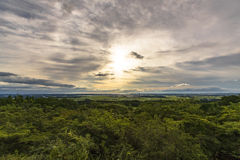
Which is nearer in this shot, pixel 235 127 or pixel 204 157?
pixel 204 157

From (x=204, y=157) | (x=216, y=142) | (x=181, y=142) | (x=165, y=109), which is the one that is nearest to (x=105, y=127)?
(x=181, y=142)

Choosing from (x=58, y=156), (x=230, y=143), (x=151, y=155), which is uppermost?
(x=58, y=156)

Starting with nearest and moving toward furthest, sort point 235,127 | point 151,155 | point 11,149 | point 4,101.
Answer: point 151,155
point 235,127
point 11,149
point 4,101

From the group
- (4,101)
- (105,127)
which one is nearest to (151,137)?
(105,127)

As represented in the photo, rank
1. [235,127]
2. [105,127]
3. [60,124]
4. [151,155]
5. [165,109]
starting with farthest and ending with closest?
[165,109], [60,124], [235,127], [105,127], [151,155]

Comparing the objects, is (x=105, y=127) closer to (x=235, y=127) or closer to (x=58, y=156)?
(x=58, y=156)

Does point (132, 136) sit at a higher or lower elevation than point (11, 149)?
higher

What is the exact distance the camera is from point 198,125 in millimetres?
17641

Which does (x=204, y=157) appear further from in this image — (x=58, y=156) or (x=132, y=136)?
(x=58, y=156)

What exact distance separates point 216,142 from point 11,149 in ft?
90.7

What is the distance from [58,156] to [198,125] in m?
19.0

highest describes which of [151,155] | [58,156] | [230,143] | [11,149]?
[58,156]

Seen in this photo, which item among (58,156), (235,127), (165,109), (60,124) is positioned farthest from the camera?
(165,109)

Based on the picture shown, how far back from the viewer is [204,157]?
1120cm
